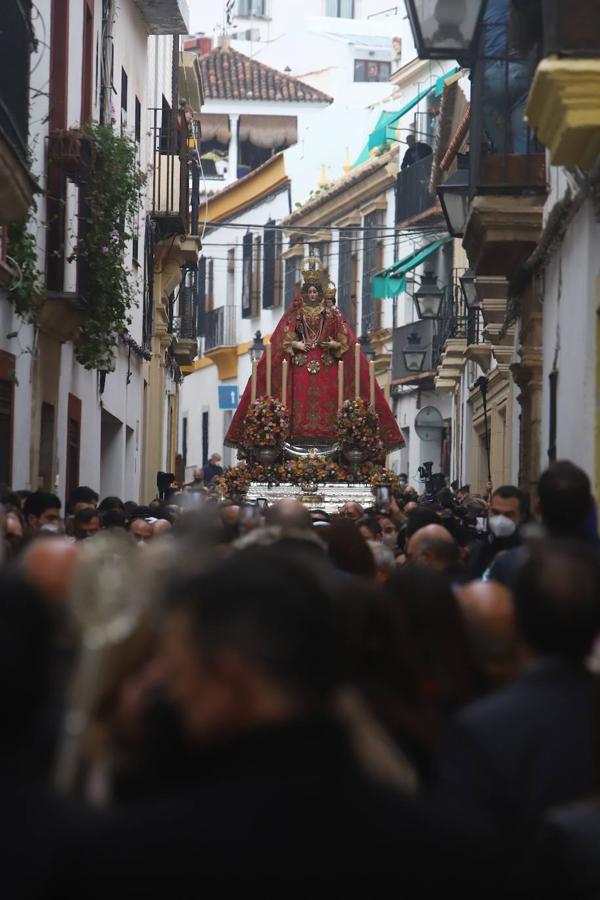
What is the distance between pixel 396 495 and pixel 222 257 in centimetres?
3036

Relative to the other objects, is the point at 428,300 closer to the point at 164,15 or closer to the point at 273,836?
the point at 164,15

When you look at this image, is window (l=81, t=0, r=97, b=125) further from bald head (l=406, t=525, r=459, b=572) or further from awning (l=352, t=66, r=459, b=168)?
awning (l=352, t=66, r=459, b=168)

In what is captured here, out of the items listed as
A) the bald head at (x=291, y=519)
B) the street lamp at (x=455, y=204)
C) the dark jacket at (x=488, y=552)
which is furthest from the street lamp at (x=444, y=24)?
the bald head at (x=291, y=519)

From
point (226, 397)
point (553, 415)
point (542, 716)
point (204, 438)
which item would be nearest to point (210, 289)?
point (204, 438)

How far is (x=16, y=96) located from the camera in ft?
38.5

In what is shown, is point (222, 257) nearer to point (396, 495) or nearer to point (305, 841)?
point (396, 495)

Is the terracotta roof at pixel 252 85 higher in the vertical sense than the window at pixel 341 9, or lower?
lower

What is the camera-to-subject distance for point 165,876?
218 cm

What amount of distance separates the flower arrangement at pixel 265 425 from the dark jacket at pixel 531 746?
13.2 meters

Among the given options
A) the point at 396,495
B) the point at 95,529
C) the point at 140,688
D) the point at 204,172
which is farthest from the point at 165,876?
the point at 204,172

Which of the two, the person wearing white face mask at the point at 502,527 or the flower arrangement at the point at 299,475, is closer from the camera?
the person wearing white face mask at the point at 502,527

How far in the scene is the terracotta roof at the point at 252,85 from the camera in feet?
153

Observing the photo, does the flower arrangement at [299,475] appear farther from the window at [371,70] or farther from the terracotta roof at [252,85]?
the window at [371,70]

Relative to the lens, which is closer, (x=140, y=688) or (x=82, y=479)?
(x=140, y=688)
